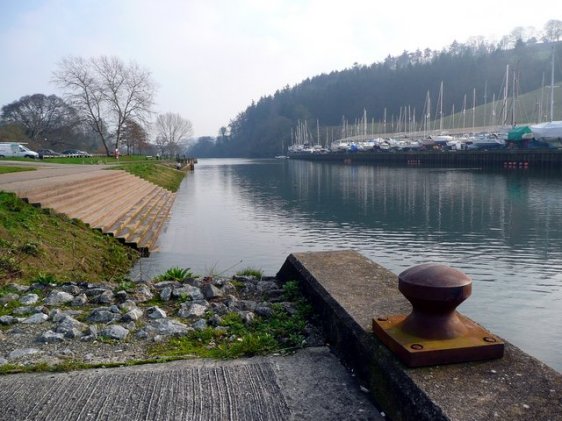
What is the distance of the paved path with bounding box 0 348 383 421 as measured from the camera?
329 centimetres

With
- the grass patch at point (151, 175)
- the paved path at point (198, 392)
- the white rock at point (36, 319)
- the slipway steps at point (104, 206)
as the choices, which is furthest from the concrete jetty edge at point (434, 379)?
the grass patch at point (151, 175)

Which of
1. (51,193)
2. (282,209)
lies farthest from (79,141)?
(51,193)

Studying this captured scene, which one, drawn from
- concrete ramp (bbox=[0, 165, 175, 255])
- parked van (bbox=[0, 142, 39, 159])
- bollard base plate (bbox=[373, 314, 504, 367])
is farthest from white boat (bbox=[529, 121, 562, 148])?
bollard base plate (bbox=[373, 314, 504, 367])

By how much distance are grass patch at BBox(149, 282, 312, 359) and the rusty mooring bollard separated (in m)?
1.28

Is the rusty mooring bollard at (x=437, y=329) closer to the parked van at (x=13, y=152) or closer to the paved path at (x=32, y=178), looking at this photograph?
the paved path at (x=32, y=178)

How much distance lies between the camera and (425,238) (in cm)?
1836

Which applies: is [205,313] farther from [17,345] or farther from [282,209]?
[282,209]

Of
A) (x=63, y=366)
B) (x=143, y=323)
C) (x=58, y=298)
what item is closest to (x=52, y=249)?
(x=58, y=298)

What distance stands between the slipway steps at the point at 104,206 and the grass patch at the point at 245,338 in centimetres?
1104

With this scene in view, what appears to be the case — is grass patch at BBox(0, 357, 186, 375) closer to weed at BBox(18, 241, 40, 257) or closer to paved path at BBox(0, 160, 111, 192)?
weed at BBox(18, 241, 40, 257)

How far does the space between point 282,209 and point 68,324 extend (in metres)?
23.3

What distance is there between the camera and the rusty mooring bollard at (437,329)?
314 centimetres

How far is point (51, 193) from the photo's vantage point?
15.6 metres

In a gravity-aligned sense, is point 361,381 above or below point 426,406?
below
